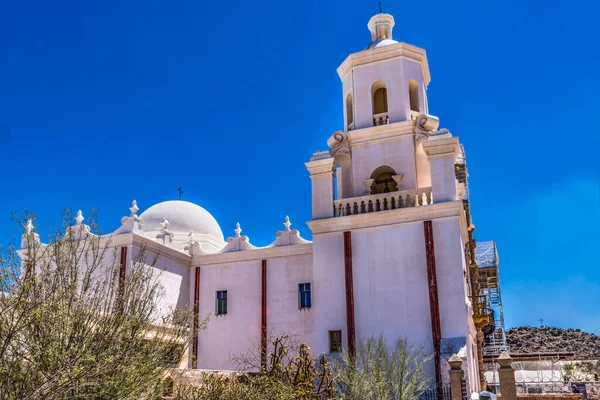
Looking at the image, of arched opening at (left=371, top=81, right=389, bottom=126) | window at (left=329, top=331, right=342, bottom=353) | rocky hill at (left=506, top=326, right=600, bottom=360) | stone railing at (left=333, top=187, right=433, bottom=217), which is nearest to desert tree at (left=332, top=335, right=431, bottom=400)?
window at (left=329, top=331, right=342, bottom=353)

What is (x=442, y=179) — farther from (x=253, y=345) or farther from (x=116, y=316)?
(x=116, y=316)

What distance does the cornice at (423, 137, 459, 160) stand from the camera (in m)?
20.2

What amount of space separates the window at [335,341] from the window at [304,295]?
2.77 meters

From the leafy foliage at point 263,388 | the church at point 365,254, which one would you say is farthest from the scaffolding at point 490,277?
the leafy foliage at point 263,388

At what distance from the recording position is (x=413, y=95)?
23.8 metres

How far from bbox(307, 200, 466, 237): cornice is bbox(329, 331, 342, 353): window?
137 inches

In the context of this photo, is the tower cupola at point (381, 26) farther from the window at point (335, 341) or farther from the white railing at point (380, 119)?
the window at point (335, 341)

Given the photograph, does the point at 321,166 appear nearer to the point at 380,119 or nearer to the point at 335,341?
the point at 380,119

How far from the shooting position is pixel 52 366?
8516 mm

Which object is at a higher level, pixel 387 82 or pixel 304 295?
pixel 387 82

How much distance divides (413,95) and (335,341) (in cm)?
1042

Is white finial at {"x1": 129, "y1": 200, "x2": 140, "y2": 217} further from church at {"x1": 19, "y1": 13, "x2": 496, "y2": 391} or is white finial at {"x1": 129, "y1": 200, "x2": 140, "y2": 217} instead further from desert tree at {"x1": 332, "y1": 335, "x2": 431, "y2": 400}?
desert tree at {"x1": 332, "y1": 335, "x2": 431, "y2": 400}

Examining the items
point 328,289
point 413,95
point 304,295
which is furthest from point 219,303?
point 413,95

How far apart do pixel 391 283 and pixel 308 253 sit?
443 centimetres
